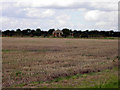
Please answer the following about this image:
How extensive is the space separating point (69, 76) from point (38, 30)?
10414cm

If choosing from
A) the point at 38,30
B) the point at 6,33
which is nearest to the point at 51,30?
the point at 38,30

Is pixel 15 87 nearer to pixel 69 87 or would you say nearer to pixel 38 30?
pixel 69 87

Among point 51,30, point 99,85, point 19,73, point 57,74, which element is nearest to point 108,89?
point 99,85

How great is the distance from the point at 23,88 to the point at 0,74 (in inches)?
→ 131

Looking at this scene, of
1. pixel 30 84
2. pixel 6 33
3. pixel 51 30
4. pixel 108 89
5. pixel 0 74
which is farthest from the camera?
pixel 51 30

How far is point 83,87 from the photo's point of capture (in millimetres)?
9508

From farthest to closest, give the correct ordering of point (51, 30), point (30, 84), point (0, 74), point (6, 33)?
point (51, 30) → point (6, 33) → point (0, 74) → point (30, 84)

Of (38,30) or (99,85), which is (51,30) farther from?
(99,85)

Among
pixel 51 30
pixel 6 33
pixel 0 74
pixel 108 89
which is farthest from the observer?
pixel 51 30

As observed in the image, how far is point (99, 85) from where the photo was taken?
32.1ft

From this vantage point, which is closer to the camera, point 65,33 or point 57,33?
point 65,33

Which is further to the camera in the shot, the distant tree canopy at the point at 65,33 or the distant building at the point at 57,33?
Answer: the distant building at the point at 57,33

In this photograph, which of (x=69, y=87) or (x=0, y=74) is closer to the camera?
(x=69, y=87)

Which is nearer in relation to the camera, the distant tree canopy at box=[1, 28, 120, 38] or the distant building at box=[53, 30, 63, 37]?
the distant tree canopy at box=[1, 28, 120, 38]
